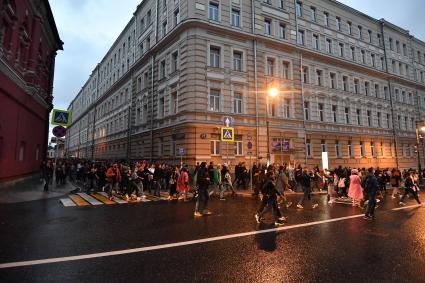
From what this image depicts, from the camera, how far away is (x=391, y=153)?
3312 cm

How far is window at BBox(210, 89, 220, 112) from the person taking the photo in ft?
70.8

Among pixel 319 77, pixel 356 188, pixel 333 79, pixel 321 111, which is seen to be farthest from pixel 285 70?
pixel 356 188

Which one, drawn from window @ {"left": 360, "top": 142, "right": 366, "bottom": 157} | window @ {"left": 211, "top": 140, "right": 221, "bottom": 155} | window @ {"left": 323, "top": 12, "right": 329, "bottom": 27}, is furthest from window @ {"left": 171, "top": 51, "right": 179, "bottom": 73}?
window @ {"left": 360, "top": 142, "right": 366, "bottom": 157}

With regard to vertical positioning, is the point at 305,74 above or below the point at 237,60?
above

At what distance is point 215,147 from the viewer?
21016 millimetres

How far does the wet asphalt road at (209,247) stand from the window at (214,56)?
53.1 feet

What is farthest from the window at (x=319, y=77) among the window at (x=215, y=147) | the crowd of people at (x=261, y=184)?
the window at (x=215, y=147)

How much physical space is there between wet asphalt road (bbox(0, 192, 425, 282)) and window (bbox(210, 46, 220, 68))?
16.2 metres

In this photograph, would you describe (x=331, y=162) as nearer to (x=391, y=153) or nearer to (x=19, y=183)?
(x=391, y=153)

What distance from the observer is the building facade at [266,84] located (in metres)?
Answer: 21.3

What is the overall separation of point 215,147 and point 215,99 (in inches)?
168

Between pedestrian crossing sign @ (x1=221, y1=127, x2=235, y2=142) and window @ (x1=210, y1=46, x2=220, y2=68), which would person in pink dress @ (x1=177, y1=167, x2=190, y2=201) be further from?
window @ (x1=210, y1=46, x2=220, y2=68)

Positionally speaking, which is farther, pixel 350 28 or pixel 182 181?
pixel 350 28

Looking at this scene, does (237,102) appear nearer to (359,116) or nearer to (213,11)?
(213,11)
